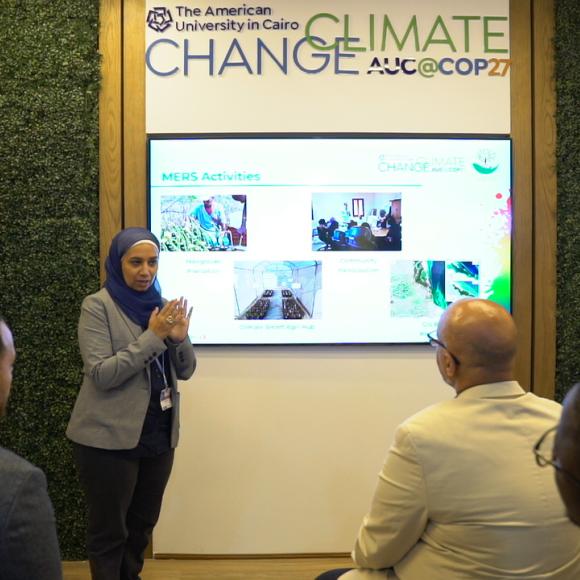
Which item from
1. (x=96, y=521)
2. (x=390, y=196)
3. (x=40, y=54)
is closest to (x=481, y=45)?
(x=390, y=196)

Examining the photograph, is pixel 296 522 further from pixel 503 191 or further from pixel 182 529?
pixel 503 191

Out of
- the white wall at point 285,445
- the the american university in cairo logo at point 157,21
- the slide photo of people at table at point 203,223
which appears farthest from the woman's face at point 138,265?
the the american university in cairo logo at point 157,21

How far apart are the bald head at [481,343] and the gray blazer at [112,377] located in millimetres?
1324

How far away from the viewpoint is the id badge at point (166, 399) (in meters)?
2.79

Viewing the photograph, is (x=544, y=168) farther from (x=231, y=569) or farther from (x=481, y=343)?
(x=231, y=569)

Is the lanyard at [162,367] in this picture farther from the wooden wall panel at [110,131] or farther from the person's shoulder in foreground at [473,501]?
the person's shoulder in foreground at [473,501]

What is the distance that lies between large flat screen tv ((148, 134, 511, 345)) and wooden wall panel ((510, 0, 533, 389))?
0.06 m

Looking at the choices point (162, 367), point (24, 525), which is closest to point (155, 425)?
point (162, 367)

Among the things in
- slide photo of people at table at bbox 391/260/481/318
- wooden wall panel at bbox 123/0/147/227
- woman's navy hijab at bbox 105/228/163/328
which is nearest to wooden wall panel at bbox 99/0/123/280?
wooden wall panel at bbox 123/0/147/227

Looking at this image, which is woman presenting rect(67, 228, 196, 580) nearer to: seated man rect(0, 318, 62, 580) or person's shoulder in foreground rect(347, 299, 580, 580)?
person's shoulder in foreground rect(347, 299, 580, 580)

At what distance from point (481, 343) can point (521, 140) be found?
Answer: 2005 millimetres

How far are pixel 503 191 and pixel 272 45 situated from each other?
1301 mm

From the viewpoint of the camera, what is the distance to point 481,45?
11.1ft

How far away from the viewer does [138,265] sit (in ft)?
9.16
